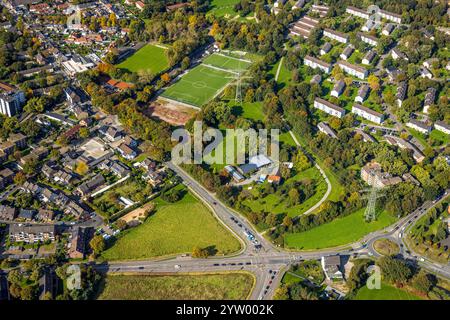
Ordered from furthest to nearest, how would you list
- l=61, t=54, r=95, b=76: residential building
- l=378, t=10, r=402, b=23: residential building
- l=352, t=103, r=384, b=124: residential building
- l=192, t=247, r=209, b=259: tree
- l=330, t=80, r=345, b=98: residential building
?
1. l=378, t=10, r=402, b=23: residential building
2. l=61, t=54, r=95, b=76: residential building
3. l=330, t=80, r=345, b=98: residential building
4. l=352, t=103, r=384, b=124: residential building
5. l=192, t=247, r=209, b=259: tree

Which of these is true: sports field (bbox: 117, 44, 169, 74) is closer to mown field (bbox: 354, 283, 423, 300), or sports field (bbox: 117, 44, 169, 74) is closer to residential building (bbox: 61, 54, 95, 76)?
residential building (bbox: 61, 54, 95, 76)

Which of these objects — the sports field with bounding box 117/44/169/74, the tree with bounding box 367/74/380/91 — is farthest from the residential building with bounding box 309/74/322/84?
the sports field with bounding box 117/44/169/74

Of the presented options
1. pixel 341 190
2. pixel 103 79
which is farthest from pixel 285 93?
pixel 103 79

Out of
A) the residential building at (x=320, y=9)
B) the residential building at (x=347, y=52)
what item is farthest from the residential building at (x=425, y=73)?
the residential building at (x=320, y=9)

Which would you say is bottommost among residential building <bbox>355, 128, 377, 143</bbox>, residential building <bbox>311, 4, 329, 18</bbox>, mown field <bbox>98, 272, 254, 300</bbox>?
mown field <bbox>98, 272, 254, 300</bbox>

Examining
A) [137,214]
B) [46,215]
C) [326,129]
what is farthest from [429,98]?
[46,215]

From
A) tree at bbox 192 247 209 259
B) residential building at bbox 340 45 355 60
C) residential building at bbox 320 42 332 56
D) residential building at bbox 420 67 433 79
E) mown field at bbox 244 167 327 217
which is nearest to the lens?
tree at bbox 192 247 209 259

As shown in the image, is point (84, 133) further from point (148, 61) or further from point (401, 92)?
point (401, 92)
